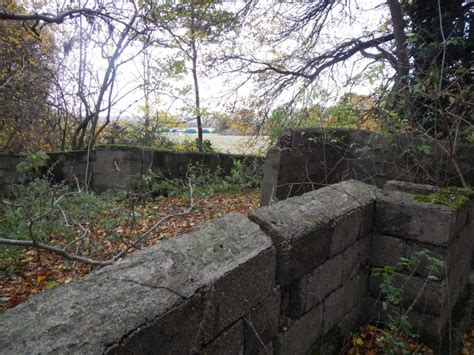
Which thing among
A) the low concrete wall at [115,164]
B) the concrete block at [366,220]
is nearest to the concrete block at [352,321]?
the concrete block at [366,220]

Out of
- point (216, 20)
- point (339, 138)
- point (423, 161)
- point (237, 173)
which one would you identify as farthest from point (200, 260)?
point (216, 20)

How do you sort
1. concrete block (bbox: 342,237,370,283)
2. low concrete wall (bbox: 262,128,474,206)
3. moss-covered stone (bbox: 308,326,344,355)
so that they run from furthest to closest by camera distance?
low concrete wall (bbox: 262,128,474,206), concrete block (bbox: 342,237,370,283), moss-covered stone (bbox: 308,326,344,355)

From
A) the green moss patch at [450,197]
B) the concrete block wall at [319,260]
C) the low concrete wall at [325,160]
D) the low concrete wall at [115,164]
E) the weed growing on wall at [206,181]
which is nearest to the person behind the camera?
the concrete block wall at [319,260]

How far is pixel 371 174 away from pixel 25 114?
9977mm

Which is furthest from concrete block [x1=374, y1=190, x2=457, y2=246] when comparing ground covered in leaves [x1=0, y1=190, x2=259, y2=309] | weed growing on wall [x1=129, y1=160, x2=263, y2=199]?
weed growing on wall [x1=129, y1=160, x2=263, y2=199]

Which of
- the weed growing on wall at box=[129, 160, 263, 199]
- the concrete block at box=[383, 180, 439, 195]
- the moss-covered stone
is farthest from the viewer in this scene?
the weed growing on wall at box=[129, 160, 263, 199]

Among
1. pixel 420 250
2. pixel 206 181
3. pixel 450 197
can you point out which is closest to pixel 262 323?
pixel 420 250

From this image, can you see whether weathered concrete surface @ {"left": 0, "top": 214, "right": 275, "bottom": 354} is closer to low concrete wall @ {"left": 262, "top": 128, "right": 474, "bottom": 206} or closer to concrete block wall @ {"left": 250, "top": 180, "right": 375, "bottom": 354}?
concrete block wall @ {"left": 250, "top": 180, "right": 375, "bottom": 354}

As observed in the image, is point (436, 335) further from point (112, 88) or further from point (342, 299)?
point (112, 88)

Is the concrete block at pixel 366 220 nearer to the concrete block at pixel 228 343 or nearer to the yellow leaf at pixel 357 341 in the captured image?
the yellow leaf at pixel 357 341

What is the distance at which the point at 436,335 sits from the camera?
2.66m

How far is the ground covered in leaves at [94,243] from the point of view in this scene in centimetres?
329

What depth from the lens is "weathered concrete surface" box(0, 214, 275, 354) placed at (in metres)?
1.03

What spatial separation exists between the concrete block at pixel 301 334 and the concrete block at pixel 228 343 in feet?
1.29
